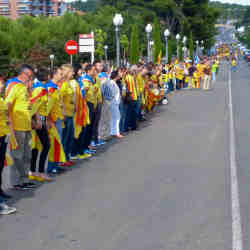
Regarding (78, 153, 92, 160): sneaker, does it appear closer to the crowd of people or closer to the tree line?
the crowd of people

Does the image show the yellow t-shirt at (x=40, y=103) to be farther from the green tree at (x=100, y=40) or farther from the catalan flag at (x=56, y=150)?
the green tree at (x=100, y=40)

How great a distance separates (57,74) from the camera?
9.92 metres

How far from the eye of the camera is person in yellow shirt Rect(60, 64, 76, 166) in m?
10.0

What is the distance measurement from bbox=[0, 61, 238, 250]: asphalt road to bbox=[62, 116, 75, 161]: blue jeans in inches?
15.3

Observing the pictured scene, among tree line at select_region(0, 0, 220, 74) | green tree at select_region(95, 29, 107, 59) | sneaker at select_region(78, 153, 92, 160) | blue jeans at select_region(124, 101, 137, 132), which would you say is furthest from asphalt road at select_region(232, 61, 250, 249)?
green tree at select_region(95, 29, 107, 59)

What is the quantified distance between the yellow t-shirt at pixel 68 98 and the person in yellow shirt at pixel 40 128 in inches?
34.1

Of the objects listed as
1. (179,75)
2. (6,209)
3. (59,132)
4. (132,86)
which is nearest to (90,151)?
(59,132)

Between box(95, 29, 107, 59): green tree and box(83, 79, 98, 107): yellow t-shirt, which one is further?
box(95, 29, 107, 59): green tree

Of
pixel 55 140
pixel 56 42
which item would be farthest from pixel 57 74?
pixel 56 42

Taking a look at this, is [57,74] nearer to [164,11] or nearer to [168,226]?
[168,226]

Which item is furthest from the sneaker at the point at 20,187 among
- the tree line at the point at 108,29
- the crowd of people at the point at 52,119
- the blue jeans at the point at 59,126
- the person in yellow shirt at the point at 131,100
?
the tree line at the point at 108,29

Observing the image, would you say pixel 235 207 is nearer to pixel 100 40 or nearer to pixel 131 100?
pixel 131 100

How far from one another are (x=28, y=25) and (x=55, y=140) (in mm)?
52495

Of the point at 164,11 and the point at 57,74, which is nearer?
the point at 57,74
